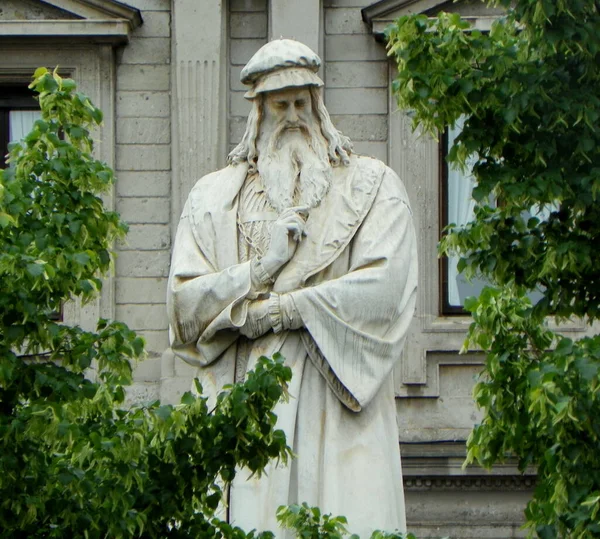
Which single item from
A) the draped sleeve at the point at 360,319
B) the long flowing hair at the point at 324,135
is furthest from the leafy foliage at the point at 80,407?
the long flowing hair at the point at 324,135

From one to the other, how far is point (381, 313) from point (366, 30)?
13898 mm

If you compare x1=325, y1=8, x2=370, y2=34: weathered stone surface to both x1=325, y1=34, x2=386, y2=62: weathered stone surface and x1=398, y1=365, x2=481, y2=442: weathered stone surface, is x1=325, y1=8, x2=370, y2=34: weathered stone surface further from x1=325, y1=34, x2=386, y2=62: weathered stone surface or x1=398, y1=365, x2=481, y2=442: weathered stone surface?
x1=398, y1=365, x2=481, y2=442: weathered stone surface

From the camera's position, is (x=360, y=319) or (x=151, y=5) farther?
(x=151, y=5)

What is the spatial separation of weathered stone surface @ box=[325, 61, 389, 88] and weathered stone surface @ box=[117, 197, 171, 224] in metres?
1.56

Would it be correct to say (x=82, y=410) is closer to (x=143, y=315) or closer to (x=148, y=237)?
(x=143, y=315)

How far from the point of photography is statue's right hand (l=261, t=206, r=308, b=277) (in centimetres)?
1595

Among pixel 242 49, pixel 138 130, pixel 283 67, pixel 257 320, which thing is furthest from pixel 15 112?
pixel 257 320

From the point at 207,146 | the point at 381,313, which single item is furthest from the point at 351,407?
the point at 207,146

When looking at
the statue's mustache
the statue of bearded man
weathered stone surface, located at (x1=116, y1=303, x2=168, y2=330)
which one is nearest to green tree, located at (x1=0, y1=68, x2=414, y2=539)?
the statue of bearded man

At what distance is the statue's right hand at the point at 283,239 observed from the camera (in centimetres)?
1595

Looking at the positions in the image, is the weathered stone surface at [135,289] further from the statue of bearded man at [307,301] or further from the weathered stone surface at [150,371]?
the statue of bearded man at [307,301]

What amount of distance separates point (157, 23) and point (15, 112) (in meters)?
1.35

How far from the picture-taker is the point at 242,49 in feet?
96.4

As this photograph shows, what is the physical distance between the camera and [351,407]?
15914mm
